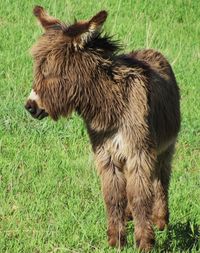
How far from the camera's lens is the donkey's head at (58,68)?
15.3 feet

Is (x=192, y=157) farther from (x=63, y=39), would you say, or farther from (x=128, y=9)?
(x=128, y=9)

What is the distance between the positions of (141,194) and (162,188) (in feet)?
3.06

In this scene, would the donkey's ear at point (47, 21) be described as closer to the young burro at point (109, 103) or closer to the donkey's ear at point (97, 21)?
the young burro at point (109, 103)

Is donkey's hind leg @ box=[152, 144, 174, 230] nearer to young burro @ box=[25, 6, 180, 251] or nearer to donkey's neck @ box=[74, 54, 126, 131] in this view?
young burro @ box=[25, 6, 180, 251]

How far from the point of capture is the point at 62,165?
6598 mm

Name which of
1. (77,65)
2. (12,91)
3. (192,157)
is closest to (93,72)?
(77,65)

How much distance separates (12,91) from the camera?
824 centimetres

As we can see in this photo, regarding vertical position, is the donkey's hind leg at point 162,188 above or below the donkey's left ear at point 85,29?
below

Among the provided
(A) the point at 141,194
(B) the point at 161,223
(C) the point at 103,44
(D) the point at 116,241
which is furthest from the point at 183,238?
(C) the point at 103,44

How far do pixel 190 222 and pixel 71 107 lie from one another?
1.49m

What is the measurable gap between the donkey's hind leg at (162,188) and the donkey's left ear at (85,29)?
1.55 meters

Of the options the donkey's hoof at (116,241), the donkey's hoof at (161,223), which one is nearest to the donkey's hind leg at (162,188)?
the donkey's hoof at (161,223)

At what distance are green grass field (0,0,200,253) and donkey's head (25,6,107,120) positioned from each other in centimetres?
66

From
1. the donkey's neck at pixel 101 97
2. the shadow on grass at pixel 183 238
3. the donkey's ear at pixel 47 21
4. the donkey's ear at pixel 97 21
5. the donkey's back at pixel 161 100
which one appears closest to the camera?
the donkey's ear at pixel 97 21
